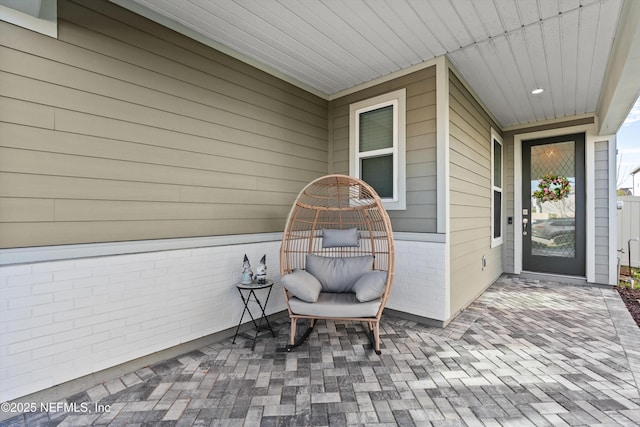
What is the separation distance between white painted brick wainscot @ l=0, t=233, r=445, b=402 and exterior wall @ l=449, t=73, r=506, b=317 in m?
0.51

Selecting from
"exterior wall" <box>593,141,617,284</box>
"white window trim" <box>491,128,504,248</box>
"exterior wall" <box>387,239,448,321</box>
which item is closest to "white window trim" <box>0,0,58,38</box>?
"exterior wall" <box>387,239,448,321</box>

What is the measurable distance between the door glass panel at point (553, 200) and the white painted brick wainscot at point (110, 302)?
337cm

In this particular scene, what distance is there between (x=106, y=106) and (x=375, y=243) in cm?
284

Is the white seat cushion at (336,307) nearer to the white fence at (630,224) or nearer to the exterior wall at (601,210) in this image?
the exterior wall at (601,210)

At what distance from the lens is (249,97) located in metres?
3.03

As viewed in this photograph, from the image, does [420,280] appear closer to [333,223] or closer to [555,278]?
[333,223]

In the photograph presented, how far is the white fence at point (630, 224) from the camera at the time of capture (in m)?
5.27

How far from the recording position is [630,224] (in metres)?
5.34

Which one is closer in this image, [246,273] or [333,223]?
[246,273]

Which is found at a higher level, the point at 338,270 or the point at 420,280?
the point at 338,270

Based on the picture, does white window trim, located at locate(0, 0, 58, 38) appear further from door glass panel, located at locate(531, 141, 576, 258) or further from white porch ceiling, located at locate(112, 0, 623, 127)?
door glass panel, located at locate(531, 141, 576, 258)

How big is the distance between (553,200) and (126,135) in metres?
6.13

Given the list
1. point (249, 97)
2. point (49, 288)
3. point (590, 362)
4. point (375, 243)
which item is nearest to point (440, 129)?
point (375, 243)

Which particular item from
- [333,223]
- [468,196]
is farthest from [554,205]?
[333,223]
